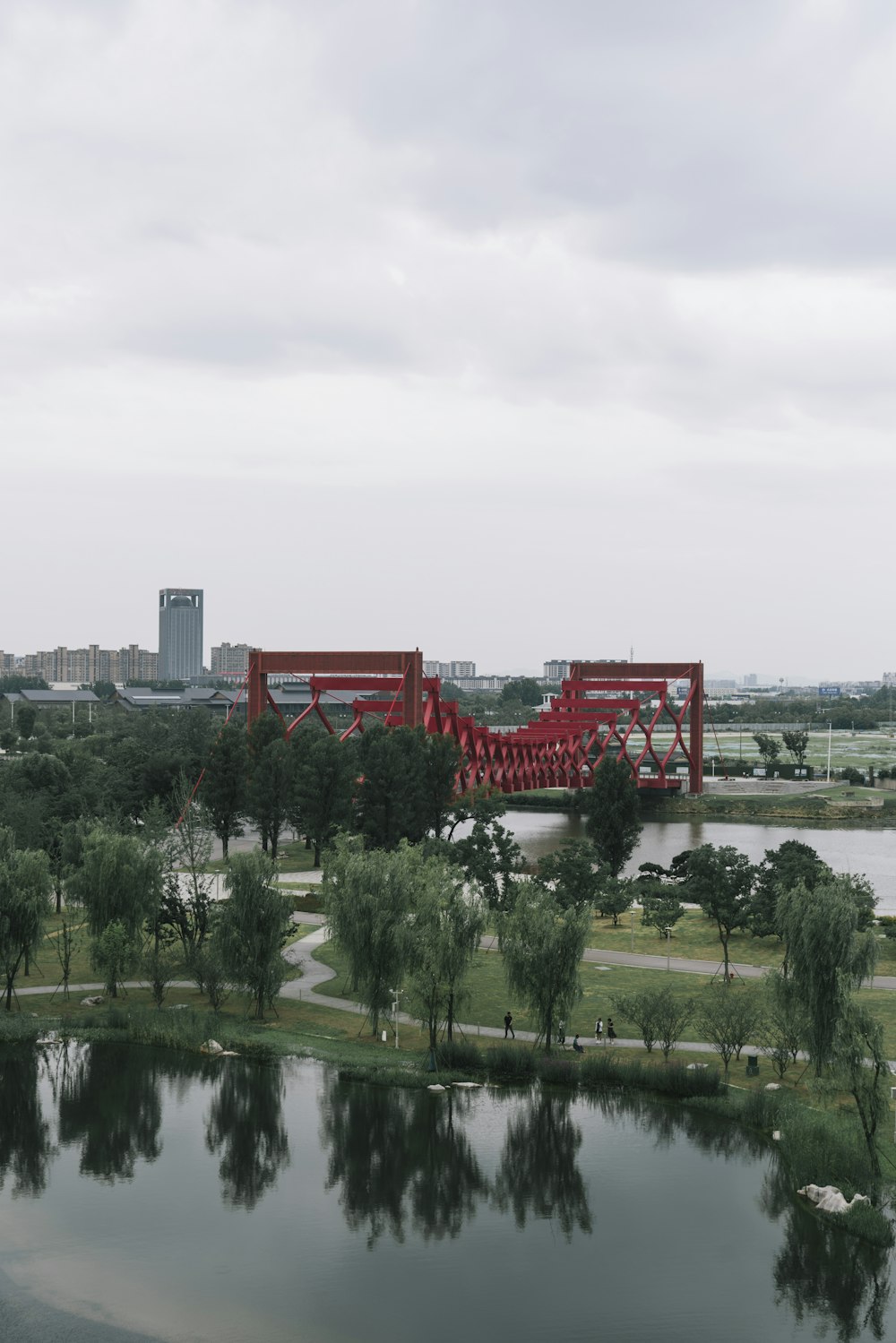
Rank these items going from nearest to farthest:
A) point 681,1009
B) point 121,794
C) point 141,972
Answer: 1. point 681,1009
2. point 141,972
3. point 121,794

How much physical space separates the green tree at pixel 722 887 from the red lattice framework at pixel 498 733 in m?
24.3

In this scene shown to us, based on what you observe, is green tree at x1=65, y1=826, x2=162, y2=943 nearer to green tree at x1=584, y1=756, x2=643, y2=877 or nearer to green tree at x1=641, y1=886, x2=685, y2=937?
green tree at x1=641, y1=886, x2=685, y2=937

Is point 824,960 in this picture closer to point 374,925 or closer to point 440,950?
point 440,950

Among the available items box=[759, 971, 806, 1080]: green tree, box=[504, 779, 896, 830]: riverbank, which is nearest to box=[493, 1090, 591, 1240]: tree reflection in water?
box=[759, 971, 806, 1080]: green tree

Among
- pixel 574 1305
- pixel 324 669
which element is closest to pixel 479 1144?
pixel 574 1305

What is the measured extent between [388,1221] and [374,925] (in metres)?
10.00

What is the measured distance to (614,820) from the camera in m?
60.2

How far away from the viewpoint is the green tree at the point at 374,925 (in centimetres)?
3391

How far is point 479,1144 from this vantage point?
28.1m

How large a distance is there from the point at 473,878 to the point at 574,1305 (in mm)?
26771

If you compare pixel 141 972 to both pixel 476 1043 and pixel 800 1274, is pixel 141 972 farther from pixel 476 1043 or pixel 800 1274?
pixel 800 1274

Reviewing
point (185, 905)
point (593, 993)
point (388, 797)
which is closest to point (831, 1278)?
point (593, 993)

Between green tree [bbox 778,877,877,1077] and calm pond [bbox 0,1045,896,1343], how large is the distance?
9.44 feet

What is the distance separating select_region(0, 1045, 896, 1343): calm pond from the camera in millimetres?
21109
